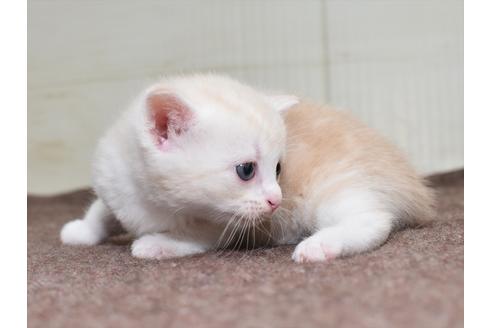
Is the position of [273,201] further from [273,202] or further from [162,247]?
[162,247]

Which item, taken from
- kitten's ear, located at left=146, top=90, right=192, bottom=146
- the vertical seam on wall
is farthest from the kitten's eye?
the vertical seam on wall

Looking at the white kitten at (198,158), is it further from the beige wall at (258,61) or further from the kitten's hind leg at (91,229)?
the beige wall at (258,61)

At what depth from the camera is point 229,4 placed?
269 centimetres

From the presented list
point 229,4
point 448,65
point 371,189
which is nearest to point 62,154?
point 229,4

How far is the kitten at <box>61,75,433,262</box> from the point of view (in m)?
1.59

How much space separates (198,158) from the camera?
5.23 feet

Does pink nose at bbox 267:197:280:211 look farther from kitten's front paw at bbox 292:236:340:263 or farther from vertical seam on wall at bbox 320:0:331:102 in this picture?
vertical seam on wall at bbox 320:0:331:102

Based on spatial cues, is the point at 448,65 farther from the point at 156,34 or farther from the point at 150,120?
the point at 150,120

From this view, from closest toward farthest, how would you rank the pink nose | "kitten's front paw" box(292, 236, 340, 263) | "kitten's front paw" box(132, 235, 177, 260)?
"kitten's front paw" box(292, 236, 340, 263) → the pink nose → "kitten's front paw" box(132, 235, 177, 260)

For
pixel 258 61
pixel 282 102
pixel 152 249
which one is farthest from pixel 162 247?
pixel 258 61

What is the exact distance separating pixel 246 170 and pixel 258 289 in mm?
463

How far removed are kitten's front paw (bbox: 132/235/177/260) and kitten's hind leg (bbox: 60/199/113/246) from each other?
357 mm

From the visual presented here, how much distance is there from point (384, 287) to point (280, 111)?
2.65 feet

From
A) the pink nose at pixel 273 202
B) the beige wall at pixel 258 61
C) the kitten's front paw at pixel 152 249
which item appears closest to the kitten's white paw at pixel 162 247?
the kitten's front paw at pixel 152 249
